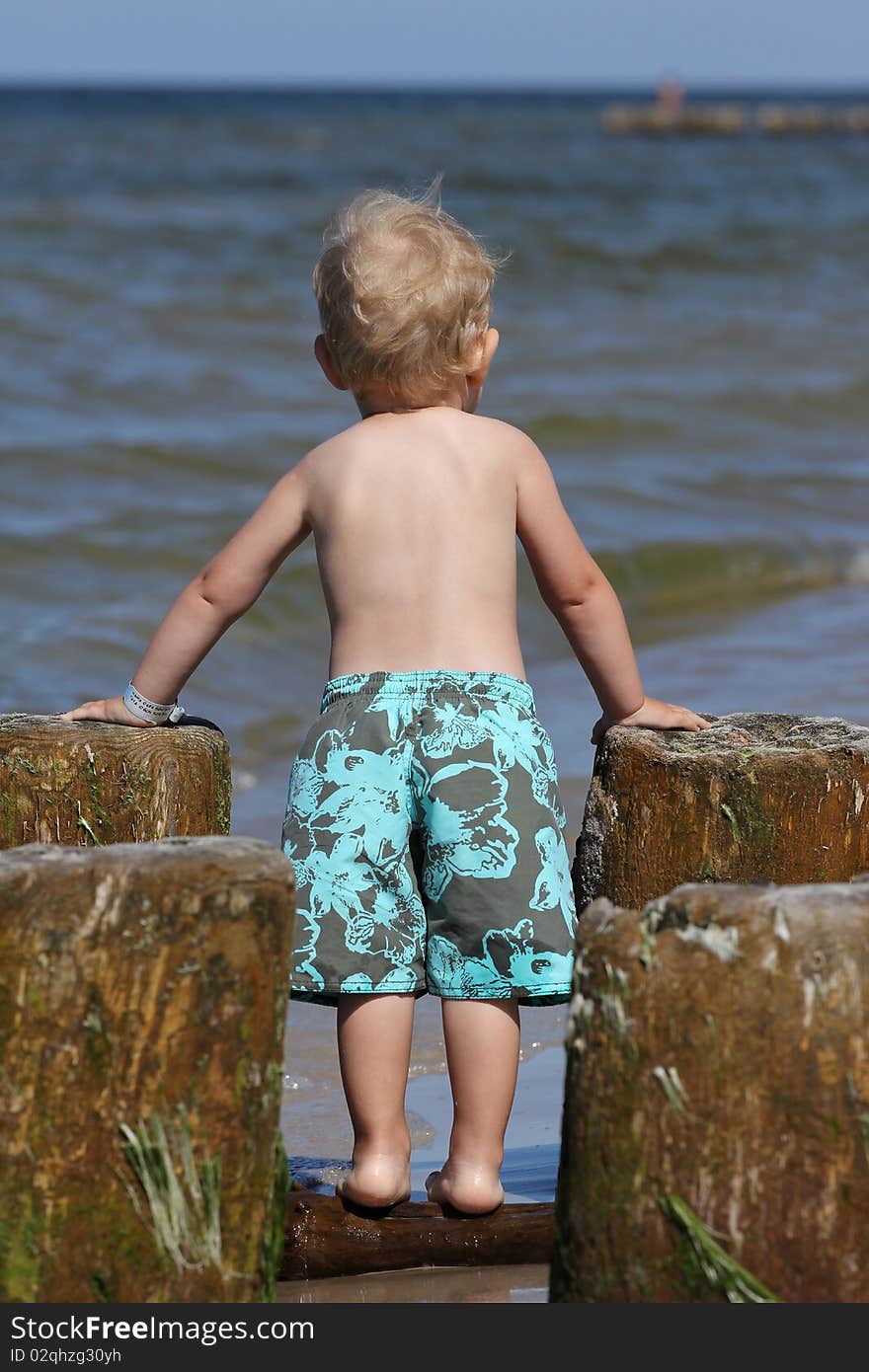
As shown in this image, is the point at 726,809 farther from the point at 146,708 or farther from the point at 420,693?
the point at 146,708

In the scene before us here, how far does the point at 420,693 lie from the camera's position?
244 centimetres

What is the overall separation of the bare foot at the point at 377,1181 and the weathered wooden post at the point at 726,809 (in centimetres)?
56

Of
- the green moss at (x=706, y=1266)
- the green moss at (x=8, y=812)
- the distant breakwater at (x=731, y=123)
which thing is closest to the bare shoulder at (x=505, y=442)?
the green moss at (x=8, y=812)

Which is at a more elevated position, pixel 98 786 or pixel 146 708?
pixel 146 708

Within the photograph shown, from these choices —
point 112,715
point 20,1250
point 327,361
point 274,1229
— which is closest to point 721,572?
point 327,361

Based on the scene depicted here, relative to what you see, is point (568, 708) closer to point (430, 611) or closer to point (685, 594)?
point (685, 594)

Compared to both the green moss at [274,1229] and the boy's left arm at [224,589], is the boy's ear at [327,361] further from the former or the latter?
the green moss at [274,1229]

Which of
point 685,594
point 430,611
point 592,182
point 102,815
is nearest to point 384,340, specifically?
point 430,611

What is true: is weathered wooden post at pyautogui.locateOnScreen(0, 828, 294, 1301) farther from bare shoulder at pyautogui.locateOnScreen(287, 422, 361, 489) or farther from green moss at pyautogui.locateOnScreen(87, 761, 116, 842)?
bare shoulder at pyautogui.locateOnScreen(287, 422, 361, 489)

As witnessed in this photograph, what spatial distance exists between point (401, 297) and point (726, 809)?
890mm

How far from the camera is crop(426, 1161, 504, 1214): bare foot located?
231 cm

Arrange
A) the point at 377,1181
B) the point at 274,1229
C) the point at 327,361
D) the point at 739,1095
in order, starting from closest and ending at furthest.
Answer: the point at 739,1095 → the point at 274,1229 → the point at 377,1181 → the point at 327,361

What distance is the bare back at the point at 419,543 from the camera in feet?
8.17

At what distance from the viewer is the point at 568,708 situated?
5.91 meters
